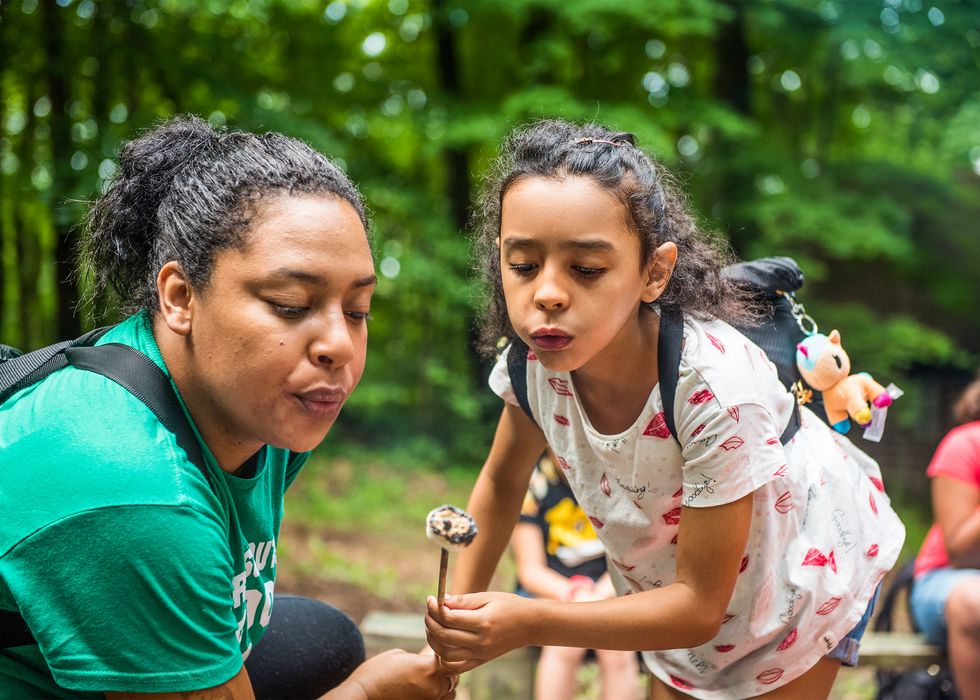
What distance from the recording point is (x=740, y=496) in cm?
156

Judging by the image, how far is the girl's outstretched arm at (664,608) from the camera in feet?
5.13

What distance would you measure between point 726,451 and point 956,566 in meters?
1.78

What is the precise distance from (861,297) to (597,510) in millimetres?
7195

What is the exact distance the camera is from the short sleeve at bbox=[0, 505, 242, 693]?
118 centimetres

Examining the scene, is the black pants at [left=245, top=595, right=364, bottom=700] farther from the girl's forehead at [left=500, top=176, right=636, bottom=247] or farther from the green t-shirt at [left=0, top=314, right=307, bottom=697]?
the girl's forehead at [left=500, top=176, right=636, bottom=247]

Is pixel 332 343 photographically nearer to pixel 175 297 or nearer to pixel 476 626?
pixel 175 297

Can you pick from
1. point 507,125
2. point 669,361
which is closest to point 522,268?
point 669,361

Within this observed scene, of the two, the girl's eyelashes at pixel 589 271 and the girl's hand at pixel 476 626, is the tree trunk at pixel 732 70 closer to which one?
the girl's eyelashes at pixel 589 271

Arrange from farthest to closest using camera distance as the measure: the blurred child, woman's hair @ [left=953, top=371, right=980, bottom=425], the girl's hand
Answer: woman's hair @ [left=953, top=371, right=980, bottom=425]
the blurred child
the girl's hand

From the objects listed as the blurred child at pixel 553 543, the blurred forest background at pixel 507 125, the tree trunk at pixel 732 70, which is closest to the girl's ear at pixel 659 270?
the blurred child at pixel 553 543

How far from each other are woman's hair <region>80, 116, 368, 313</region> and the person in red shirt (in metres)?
2.22

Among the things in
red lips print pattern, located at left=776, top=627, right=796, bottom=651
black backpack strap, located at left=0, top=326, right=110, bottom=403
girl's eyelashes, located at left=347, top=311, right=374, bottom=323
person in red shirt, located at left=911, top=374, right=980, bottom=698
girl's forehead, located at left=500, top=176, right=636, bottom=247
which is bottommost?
person in red shirt, located at left=911, top=374, right=980, bottom=698

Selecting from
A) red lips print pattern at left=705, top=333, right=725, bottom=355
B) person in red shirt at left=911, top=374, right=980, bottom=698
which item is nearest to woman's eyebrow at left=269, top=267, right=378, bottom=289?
red lips print pattern at left=705, top=333, right=725, bottom=355

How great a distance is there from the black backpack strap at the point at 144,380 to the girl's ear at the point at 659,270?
805 millimetres
